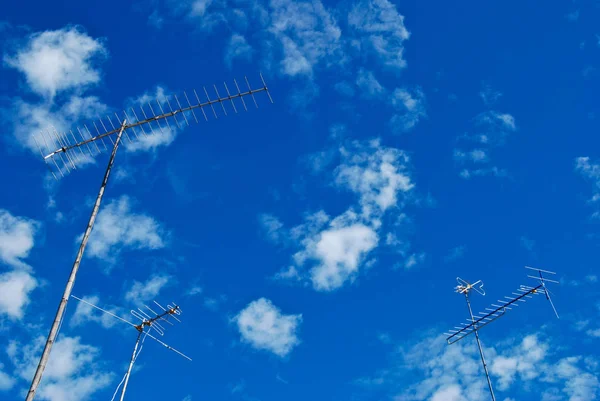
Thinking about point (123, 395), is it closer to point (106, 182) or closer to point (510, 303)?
point (106, 182)

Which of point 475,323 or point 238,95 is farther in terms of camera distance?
point 475,323

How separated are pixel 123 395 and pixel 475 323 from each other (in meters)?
12.2

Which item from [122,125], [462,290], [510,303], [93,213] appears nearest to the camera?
[93,213]

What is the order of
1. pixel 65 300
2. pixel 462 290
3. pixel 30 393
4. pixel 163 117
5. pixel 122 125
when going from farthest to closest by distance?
pixel 462 290, pixel 163 117, pixel 122 125, pixel 65 300, pixel 30 393

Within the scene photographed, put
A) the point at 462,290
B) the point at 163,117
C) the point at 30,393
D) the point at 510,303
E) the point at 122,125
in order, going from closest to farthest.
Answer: the point at 30,393 → the point at 122,125 → the point at 163,117 → the point at 510,303 → the point at 462,290

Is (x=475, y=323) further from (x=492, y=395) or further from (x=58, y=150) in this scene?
(x=58, y=150)

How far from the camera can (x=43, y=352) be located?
7309mm

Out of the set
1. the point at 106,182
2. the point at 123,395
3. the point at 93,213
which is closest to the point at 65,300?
the point at 93,213

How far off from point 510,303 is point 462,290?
195cm

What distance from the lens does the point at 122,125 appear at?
11695 mm

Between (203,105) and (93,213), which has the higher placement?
(203,105)

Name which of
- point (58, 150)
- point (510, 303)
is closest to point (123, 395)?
point (58, 150)

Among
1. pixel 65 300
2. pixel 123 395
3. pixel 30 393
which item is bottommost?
pixel 30 393

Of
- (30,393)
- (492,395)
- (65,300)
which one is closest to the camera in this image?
(30,393)
